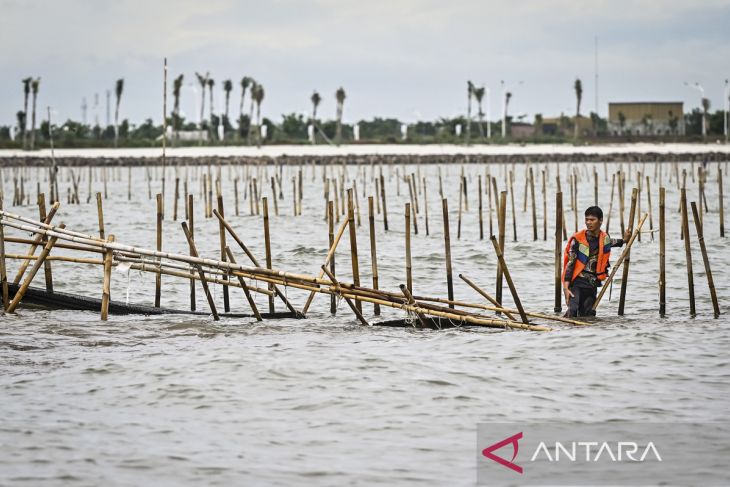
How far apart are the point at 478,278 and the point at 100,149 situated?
228 ft

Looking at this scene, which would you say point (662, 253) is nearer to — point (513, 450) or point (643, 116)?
point (513, 450)

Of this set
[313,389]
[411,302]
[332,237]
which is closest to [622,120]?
[332,237]

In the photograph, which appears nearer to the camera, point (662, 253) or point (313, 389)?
point (313, 389)

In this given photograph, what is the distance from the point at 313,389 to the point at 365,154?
69.4 meters

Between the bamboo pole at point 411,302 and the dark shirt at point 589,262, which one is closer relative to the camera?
the bamboo pole at point 411,302

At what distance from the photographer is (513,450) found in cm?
713

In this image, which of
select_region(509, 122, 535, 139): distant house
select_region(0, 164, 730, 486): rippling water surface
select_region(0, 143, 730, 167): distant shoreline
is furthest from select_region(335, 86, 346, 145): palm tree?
select_region(0, 164, 730, 486): rippling water surface

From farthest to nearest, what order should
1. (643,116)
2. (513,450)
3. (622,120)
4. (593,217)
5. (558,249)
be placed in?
(643,116)
(622,120)
(558,249)
(593,217)
(513,450)

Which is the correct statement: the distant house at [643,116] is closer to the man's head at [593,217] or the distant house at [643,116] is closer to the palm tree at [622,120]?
the palm tree at [622,120]

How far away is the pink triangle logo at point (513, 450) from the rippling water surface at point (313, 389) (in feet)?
0.50

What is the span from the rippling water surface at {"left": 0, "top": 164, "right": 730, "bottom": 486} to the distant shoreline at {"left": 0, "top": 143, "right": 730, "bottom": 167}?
55.7m

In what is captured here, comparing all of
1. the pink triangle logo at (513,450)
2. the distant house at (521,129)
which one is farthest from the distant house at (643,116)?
the pink triangle logo at (513,450)

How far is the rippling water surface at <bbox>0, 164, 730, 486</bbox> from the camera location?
691 cm

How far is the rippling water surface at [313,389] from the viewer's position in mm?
6906
